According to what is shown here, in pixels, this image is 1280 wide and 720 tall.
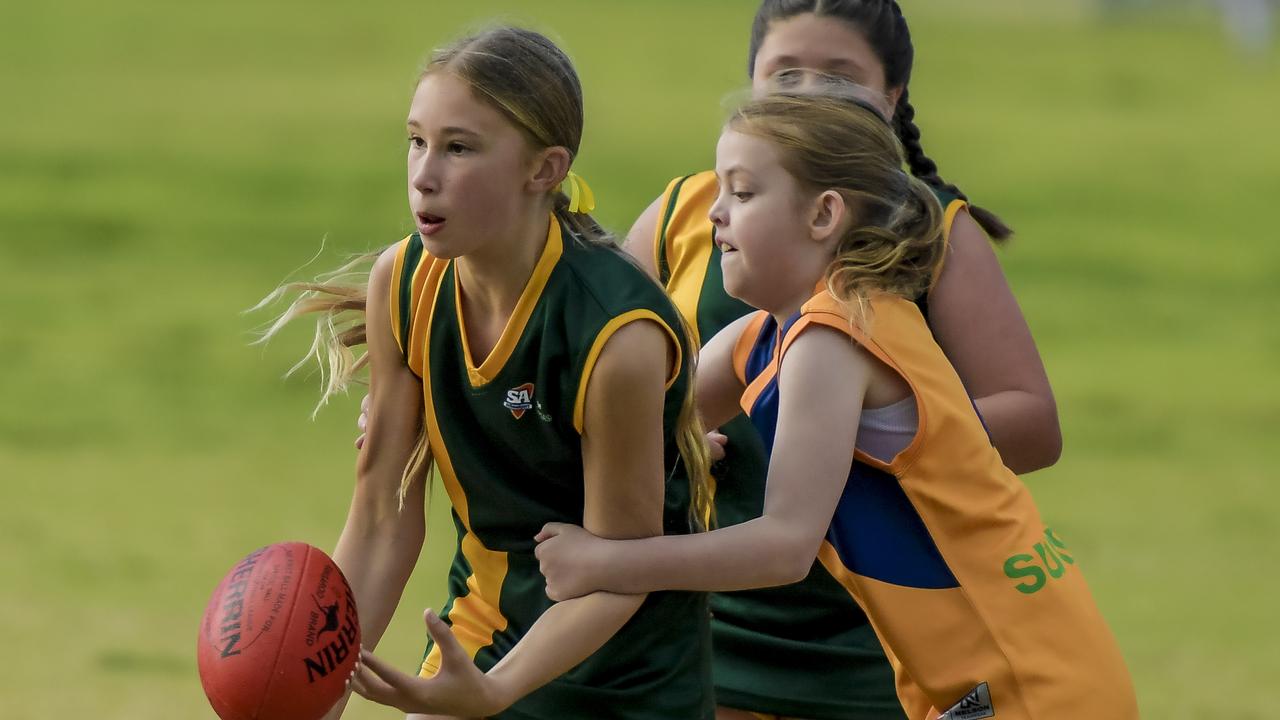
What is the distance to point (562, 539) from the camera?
3.27m

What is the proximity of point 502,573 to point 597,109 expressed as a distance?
22.4 metres

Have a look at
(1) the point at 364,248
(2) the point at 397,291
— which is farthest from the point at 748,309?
(1) the point at 364,248

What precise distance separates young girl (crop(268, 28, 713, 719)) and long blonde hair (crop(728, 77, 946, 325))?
1.06ft

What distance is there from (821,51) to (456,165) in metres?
0.94

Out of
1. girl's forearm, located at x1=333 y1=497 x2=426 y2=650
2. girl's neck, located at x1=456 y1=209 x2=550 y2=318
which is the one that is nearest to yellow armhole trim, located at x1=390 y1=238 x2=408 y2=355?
girl's neck, located at x1=456 y1=209 x2=550 y2=318

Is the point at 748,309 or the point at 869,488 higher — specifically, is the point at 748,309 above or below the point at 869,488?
above

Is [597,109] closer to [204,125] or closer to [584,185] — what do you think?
[204,125]

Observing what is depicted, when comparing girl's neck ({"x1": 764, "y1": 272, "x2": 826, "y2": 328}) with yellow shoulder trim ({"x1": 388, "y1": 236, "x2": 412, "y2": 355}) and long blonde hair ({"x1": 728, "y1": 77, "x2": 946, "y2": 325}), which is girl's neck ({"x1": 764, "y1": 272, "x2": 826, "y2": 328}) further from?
yellow shoulder trim ({"x1": 388, "y1": 236, "x2": 412, "y2": 355})

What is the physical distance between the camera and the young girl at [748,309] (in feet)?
12.0

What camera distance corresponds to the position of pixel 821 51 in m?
3.74

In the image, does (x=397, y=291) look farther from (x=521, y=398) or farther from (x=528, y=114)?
(x=528, y=114)

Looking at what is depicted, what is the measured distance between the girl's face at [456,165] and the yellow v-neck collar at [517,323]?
0.13 metres

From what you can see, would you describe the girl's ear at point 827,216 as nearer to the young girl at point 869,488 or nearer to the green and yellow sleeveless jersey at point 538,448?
the young girl at point 869,488

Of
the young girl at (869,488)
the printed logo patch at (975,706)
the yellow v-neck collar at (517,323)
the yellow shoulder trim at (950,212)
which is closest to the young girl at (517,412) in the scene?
the yellow v-neck collar at (517,323)
